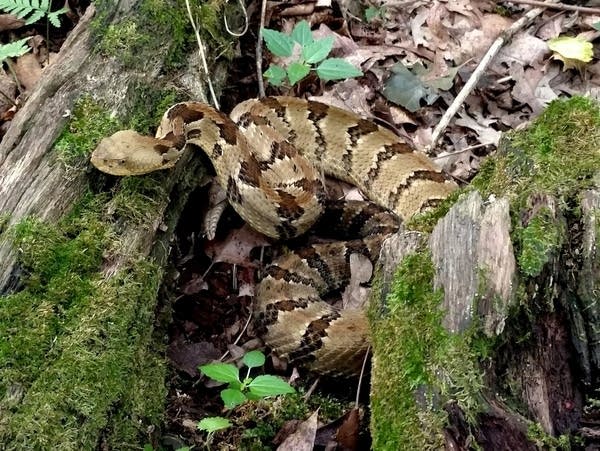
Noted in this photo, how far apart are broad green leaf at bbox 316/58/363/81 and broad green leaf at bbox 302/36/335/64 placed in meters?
0.06

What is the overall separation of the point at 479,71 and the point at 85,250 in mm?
3349

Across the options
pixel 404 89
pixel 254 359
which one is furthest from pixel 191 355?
pixel 404 89

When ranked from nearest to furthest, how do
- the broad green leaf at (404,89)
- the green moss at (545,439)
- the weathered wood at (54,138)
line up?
1. the green moss at (545,439)
2. the weathered wood at (54,138)
3. the broad green leaf at (404,89)

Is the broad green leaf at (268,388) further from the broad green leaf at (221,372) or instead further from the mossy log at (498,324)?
the mossy log at (498,324)

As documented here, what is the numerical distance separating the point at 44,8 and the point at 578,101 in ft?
10.6

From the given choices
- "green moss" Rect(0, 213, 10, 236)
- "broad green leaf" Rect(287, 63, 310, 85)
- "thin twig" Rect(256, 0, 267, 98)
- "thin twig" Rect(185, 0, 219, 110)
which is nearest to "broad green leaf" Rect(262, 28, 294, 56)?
"broad green leaf" Rect(287, 63, 310, 85)

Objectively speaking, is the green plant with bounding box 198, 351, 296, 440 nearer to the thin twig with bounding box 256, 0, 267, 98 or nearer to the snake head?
the snake head

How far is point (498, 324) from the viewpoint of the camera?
253cm

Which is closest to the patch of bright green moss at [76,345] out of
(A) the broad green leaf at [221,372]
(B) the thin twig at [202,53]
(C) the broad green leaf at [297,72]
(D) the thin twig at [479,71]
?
(A) the broad green leaf at [221,372]

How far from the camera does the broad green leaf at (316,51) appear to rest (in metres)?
4.53

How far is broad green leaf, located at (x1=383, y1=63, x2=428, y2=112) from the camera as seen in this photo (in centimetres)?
538

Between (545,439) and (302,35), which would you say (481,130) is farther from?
(545,439)

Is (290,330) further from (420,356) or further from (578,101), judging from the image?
(578,101)

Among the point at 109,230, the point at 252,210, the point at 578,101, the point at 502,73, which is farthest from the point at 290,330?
the point at 502,73
